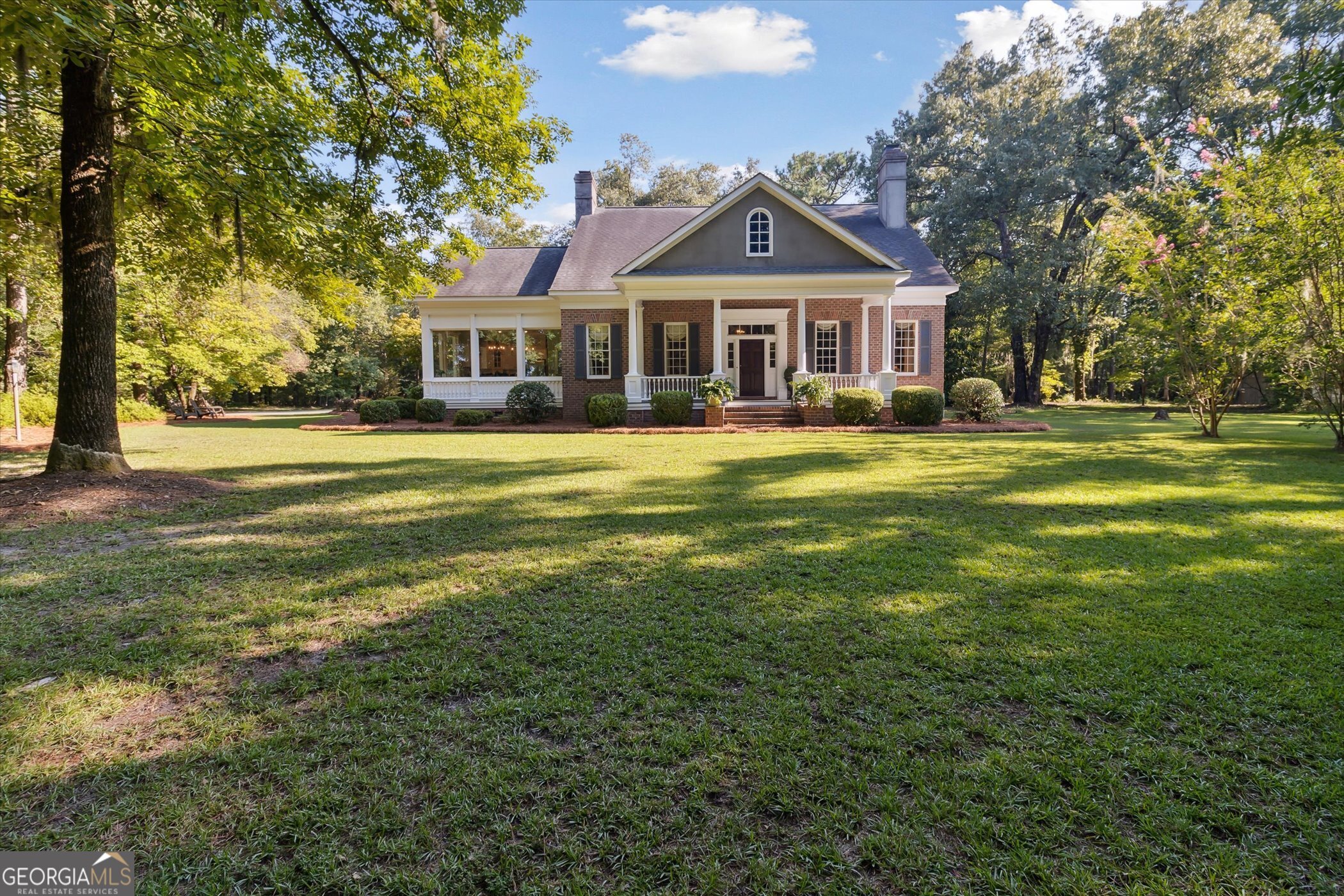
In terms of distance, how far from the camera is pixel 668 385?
17891mm

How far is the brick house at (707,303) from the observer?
677 inches

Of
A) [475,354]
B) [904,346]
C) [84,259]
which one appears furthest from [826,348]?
[84,259]

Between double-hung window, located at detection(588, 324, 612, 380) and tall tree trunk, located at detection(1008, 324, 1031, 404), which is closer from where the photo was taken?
double-hung window, located at detection(588, 324, 612, 380)

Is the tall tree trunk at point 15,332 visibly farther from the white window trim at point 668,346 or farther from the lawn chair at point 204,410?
the white window trim at point 668,346

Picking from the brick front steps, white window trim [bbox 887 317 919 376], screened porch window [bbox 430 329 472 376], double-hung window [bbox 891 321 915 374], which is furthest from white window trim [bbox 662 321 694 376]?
screened porch window [bbox 430 329 472 376]

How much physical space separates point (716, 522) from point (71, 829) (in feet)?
14.1

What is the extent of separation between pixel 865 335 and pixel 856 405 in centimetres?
418

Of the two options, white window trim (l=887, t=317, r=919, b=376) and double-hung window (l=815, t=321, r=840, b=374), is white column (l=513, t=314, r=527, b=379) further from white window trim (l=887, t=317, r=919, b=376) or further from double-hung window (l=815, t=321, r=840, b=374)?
white window trim (l=887, t=317, r=919, b=376)

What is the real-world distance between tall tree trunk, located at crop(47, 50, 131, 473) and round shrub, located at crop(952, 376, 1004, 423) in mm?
17006

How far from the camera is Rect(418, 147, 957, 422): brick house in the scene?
17188 mm

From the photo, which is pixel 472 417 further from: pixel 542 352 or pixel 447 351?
pixel 542 352

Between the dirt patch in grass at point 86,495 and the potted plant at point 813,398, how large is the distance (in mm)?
12745

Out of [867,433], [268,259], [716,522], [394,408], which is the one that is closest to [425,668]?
[716,522]

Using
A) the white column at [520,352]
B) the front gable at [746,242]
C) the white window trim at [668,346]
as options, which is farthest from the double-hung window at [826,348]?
the white column at [520,352]
